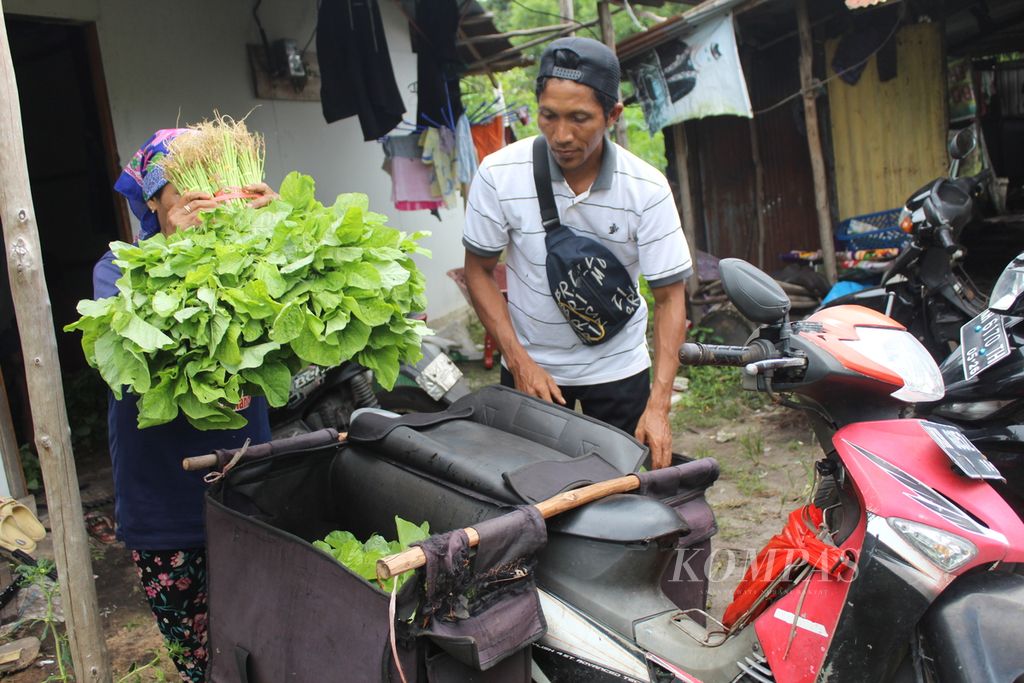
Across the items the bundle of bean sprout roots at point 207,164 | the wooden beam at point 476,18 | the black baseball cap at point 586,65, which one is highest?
the wooden beam at point 476,18

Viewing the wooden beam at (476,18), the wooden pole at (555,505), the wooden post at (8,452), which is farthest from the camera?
the wooden beam at (476,18)

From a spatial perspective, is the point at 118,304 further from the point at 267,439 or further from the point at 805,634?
the point at 805,634

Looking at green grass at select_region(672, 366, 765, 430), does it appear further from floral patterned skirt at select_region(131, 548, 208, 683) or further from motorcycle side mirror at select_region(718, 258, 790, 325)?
floral patterned skirt at select_region(131, 548, 208, 683)

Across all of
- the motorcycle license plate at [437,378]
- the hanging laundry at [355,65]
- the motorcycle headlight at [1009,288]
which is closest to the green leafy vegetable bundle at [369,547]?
the motorcycle headlight at [1009,288]

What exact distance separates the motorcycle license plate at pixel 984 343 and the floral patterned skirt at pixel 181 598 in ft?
7.84

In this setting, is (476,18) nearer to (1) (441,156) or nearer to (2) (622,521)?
(1) (441,156)

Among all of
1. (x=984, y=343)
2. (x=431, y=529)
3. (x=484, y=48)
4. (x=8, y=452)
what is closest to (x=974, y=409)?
(x=984, y=343)

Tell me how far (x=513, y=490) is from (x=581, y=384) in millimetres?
1102

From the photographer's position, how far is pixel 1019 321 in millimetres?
2541

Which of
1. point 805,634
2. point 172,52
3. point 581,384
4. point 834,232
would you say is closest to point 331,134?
point 172,52

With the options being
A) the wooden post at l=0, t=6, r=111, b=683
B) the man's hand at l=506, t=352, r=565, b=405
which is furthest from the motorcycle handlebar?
the wooden post at l=0, t=6, r=111, b=683

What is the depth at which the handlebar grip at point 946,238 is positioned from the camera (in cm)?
456

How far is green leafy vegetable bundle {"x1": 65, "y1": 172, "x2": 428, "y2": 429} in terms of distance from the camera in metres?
1.70

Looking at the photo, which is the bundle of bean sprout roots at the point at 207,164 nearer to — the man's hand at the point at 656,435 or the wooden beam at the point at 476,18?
the man's hand at the point at 656,435
